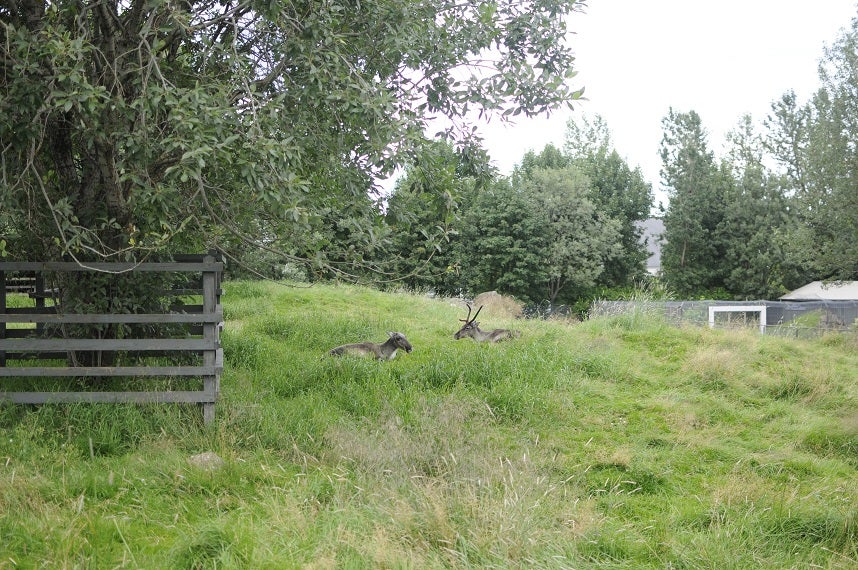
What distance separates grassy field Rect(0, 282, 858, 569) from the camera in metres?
4.50

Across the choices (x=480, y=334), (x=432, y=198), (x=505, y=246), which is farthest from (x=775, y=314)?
(x=432, y=198)

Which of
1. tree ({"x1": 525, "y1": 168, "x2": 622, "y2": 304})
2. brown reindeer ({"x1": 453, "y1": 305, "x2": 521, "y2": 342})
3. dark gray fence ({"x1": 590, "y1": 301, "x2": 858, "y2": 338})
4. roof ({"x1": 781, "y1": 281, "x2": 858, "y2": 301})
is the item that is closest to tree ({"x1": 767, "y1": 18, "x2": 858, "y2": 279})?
dark gray fence ({"x1": 590, "y1": 301, "x2": 858, "y2": 338})

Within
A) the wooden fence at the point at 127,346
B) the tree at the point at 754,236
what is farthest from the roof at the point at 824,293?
the wooden fence at the point at 127,346

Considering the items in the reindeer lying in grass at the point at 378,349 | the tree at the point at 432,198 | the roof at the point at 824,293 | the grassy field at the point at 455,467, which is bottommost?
the grassy field at the point at 455,467

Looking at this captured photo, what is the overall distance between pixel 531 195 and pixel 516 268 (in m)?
4.92

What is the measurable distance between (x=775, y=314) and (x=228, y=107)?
24.3 m

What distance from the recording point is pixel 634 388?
10203mm

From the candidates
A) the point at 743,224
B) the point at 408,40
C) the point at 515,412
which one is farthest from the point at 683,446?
the point at 743,224

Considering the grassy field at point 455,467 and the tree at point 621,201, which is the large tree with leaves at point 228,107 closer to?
the grassy field at point 455,467

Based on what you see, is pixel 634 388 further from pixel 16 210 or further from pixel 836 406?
pixel 16 210

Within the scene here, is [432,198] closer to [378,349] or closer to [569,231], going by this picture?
[378,349]

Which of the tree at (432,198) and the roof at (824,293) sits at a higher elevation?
the tree at (432,198)

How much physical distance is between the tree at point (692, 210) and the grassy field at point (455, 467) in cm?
3743

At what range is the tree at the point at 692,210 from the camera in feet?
155
